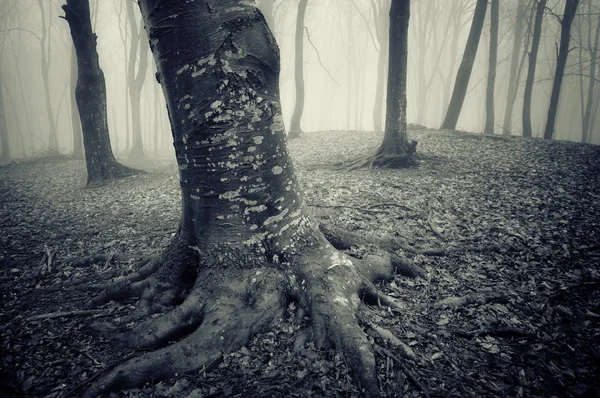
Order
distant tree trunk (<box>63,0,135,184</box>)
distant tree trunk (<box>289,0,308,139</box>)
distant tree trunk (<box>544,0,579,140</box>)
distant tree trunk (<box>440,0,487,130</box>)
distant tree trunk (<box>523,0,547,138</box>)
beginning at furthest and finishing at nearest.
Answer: distant tree trunk (<box>289,0,308,139</box>) → distant tree trunk (<box>523,0,547,138</box>) → distant tree trunk (<box>544,0,579,140</box>) → distant tree trunk (<box>440,0,487,130</box>) → distant tree trunk (<box>63,0,135,184</box>)

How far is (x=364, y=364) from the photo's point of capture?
190cm

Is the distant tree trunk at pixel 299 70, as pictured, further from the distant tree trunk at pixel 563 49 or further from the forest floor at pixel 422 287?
the distant tree trunk at pixel 563 49

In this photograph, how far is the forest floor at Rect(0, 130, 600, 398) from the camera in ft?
6.32

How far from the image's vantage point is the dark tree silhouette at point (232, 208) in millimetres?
2240

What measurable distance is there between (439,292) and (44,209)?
8370mm

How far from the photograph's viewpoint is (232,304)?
238 cm

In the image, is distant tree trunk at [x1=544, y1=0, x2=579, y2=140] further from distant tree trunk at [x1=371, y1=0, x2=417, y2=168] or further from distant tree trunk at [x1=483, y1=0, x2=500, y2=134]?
distant tree trunk at [x1=371, y1=0, x2=417, y2=168]

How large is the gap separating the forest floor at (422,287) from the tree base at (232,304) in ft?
0.37

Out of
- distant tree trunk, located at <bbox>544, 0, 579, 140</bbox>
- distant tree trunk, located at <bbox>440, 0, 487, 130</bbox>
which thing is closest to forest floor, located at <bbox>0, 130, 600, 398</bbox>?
distant tree trunk, located at <bbox>440, 0, 487, 130</bbox>

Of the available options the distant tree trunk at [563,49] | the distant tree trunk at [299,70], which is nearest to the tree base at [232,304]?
the distant tree trunk at [299,70]

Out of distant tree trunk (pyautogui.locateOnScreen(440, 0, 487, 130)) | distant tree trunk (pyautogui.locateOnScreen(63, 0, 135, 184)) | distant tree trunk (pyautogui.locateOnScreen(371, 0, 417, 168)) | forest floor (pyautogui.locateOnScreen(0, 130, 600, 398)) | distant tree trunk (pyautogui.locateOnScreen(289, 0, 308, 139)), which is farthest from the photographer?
distant tree trunk (pyautogui.locateOnScreen(289, 0, 308, 139))

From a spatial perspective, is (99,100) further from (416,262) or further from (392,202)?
(416,262)

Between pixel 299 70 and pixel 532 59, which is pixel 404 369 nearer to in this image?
pixel 299 70

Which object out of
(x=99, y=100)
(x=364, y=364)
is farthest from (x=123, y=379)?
(x=99, y=100)
